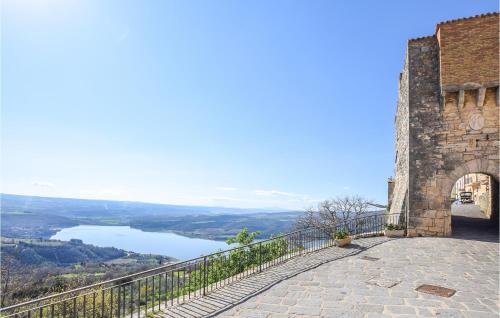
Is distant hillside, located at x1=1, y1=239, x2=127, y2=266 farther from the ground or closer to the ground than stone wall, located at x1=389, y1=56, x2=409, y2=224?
closer to the ground

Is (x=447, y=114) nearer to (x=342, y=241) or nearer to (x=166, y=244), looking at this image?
(x=342, y=241)

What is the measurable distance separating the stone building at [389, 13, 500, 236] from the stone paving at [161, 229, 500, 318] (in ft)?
8.27

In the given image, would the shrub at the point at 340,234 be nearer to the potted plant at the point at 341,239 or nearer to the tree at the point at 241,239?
the potted plant at the point at 341,239

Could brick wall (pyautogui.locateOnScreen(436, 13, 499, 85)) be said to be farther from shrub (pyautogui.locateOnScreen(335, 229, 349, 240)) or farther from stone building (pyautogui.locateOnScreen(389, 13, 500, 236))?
shrub (pyautogui.locateOnScreen(335, 229, 349, 240))

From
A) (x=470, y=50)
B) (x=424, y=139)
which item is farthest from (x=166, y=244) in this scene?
(x=470, y=50)

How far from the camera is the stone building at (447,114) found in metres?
11.2

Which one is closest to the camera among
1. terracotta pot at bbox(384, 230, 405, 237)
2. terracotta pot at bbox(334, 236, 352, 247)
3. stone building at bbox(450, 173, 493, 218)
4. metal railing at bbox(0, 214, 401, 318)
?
metal railing at bbox(0, 214, 401, 318)

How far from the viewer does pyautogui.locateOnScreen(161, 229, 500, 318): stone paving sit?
17.1 feet

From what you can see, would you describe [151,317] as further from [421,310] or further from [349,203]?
[349,203]

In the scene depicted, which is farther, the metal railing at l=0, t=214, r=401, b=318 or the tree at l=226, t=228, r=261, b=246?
the tree at l=226, t=228, r=261, b=246

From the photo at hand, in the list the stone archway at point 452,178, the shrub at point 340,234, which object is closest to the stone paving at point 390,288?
the shrub at point 340,234

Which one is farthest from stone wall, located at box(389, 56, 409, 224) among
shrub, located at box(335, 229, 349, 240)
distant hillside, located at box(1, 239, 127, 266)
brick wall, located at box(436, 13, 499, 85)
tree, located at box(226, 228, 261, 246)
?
distant hillside, located at box(1, 239, 127, 266)

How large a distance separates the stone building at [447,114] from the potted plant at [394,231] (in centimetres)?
37

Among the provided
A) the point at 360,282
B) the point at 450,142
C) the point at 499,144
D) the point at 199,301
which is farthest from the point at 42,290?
the point at 499,144
